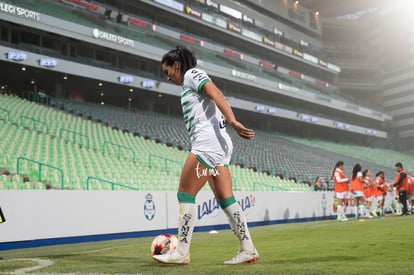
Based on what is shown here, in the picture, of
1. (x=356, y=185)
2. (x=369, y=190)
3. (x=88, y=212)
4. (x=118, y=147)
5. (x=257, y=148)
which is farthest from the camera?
(x=257, y=148)

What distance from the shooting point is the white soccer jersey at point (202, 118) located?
475 centimetres

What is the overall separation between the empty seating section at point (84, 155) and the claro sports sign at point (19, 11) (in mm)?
5042

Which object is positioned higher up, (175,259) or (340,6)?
(340,6)

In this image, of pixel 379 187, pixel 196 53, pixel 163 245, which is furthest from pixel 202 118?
pixel 196 53

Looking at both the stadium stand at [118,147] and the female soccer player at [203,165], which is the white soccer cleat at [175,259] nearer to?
the female soccer player at [203,165]

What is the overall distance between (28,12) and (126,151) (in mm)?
12524

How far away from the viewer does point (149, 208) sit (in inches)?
531

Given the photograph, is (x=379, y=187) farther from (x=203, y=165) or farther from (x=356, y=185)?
(x=203, y=165)

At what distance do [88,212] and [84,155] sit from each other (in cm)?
818

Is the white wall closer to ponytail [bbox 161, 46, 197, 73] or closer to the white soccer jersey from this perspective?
ponytail [bbox 161, 46, 197, 73]

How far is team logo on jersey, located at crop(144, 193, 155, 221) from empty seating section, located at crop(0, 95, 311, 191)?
167 centimetres

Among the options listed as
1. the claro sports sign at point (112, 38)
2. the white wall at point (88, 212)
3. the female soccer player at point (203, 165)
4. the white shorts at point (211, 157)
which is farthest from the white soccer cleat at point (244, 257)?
the claro sports sign at point (112, 38)

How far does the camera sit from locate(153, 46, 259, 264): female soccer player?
186 inches

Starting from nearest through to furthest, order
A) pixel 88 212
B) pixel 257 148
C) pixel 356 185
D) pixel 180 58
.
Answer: pixel 180 58 < pixel 88 212 < pixel 356 185 < pixel 257 148
